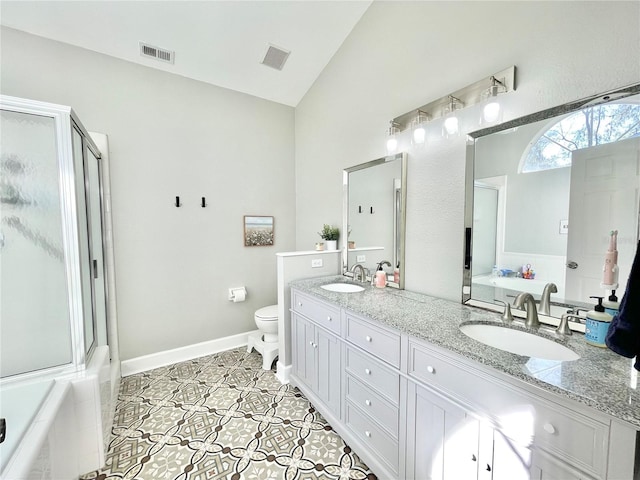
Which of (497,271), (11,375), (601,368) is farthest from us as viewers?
(11,375)

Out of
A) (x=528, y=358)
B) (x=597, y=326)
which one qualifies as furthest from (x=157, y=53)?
(x=597, y=326)

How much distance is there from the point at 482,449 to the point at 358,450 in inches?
32.5

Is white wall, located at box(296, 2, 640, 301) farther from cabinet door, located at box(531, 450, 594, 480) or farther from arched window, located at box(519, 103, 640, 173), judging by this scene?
cabinet door, located at box(531, 450, 594, 480)

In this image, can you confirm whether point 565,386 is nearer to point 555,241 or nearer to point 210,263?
point 555,241

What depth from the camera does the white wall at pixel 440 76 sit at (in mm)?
1152

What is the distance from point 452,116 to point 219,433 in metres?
2.58

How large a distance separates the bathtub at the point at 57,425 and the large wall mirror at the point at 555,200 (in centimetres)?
221

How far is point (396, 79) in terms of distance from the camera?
202 centimetres

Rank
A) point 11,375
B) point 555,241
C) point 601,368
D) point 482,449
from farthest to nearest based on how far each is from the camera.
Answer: point 11,375
point 555,241
point 482,449
point 601,368

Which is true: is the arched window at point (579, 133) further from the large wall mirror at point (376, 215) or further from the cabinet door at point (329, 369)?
the cabinet door at point (329, 369)

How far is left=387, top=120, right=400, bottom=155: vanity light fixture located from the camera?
1.98m

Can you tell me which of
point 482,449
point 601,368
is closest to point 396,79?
point 601,368

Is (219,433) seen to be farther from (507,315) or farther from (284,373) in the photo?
(507,315)

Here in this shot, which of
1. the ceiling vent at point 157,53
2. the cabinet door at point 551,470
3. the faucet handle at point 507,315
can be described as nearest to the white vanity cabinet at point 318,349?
the faucet handle at point 507,315
